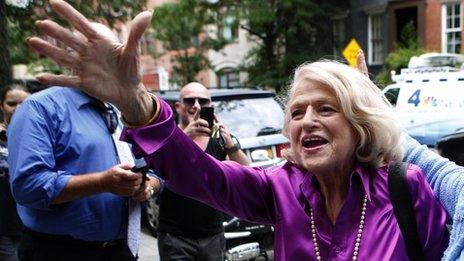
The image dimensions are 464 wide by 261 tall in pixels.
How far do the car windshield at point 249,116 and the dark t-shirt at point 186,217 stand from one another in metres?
3.06

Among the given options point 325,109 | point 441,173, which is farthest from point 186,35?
point 441,173

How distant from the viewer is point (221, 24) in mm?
20703

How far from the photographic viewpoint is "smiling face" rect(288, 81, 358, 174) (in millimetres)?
2006

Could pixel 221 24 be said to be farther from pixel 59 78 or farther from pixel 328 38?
pixel 59 78

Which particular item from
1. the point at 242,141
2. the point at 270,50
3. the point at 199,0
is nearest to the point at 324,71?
the point at 242,141

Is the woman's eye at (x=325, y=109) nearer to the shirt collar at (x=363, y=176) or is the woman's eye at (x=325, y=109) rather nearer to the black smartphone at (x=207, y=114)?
the shirt collar at (x=363, y=176)

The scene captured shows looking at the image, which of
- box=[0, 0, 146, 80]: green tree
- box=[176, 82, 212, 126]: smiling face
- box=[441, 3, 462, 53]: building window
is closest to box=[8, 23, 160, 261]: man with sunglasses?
box=[176, 82, 212, 126]: smiling face

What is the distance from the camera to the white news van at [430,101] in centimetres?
1120

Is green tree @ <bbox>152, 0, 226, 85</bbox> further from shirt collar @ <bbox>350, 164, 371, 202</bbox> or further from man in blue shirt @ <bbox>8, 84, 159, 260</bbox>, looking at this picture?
shirt collar @ <bbox>350, 164, 371, 202</bbox>

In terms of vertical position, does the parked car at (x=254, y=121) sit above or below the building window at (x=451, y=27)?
below

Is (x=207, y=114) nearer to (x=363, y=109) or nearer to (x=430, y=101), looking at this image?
(x=363, y=109)

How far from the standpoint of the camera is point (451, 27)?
22.3 m

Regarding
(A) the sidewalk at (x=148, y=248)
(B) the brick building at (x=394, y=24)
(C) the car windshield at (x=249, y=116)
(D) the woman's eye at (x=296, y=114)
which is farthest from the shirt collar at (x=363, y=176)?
(B) the brick building at (x=394, y=24)

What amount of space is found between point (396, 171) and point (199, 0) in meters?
18.9
